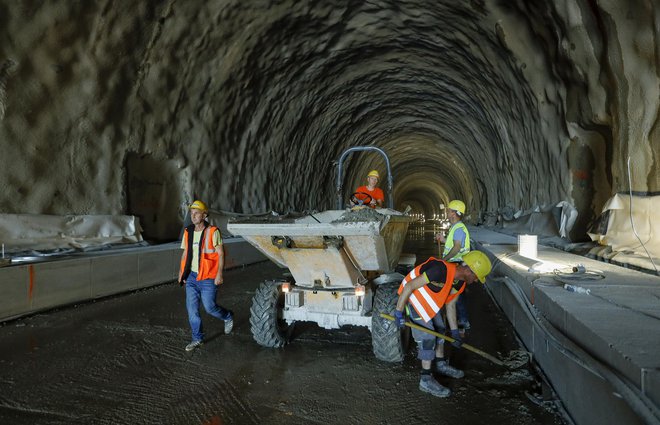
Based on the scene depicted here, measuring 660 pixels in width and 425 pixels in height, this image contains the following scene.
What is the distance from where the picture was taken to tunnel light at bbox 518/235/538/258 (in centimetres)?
645

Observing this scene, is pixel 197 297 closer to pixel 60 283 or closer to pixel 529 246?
pixel 60 283

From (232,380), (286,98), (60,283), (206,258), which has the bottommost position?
(232,380)

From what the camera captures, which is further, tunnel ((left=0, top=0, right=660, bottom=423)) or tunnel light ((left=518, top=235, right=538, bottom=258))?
tunnel light ((left=518, top=235, right=538, bottom=258))

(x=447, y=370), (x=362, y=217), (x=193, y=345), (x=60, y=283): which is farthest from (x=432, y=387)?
(x=60, y=283)

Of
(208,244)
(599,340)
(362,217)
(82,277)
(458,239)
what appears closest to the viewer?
(599,340)

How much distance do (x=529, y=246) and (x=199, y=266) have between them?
4878 mm

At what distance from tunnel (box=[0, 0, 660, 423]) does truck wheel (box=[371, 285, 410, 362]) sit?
1501 millimetres

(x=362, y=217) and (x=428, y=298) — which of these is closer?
(x=428, y=298)

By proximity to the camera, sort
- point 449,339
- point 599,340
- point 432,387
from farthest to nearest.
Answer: point 449,339 < point 432,387 < point 599,340

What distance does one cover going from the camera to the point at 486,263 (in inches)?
151

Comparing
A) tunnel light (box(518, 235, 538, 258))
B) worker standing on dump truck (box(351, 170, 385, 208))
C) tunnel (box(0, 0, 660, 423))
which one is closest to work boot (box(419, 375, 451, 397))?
tunnel (box(0, 0, 660, 423))

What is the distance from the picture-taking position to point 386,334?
4109mm

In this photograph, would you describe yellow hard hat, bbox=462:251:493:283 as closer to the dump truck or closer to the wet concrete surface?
the dump truck

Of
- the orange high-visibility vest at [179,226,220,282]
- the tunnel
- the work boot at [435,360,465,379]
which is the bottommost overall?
the work boot at [435,360,465,379]
